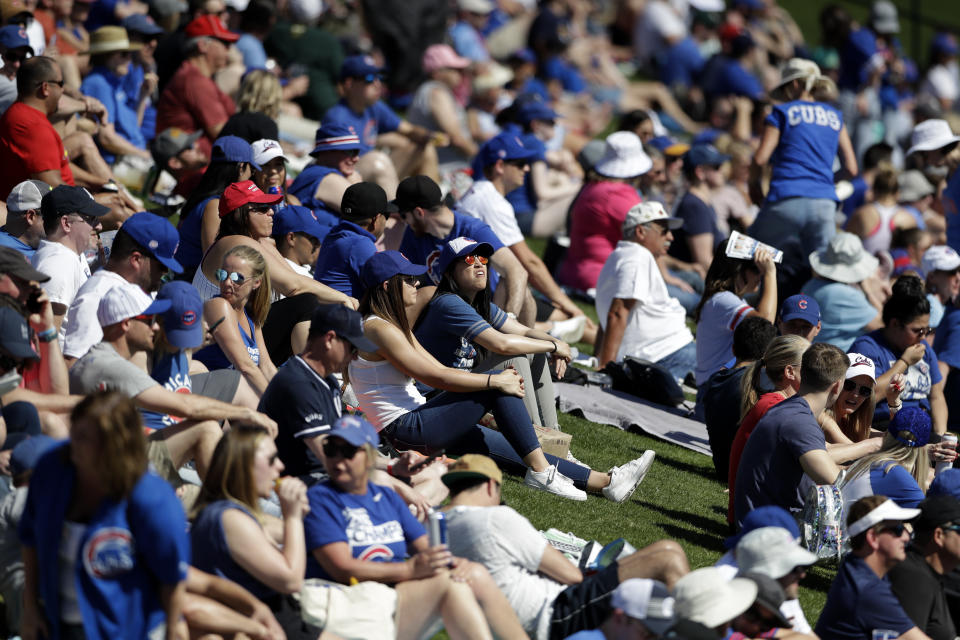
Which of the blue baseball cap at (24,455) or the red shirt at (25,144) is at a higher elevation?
the blue baseball cap at (24,455)

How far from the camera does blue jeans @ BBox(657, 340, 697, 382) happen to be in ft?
33.9

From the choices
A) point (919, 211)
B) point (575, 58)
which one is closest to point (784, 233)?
point (919, 211)

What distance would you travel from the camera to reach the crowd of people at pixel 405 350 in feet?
15.8

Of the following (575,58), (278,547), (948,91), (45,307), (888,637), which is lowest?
(948,91)

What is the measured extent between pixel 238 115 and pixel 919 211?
842 centimetres

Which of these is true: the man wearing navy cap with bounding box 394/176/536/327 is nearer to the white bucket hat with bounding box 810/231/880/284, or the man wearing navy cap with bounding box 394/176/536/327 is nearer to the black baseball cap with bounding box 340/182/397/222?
the black baseball cap with bounding box 340/182/397/222

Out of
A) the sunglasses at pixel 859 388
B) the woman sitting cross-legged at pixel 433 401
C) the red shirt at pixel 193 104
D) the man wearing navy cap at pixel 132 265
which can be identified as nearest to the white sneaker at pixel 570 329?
the sunglasses at pixel 859 388

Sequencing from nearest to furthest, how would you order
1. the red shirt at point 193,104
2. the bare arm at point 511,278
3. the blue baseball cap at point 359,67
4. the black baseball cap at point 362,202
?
the black baseball cap at point 362,202 → the bare arm at point 511,278 → the red shirt at point 193,104 → the blue baseball cap at point 359,67

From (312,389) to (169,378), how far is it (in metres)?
0.68

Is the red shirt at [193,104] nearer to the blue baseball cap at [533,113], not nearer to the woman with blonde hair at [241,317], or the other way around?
the blue baseball cap at [533,113]

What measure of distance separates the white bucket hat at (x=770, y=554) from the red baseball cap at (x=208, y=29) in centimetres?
800

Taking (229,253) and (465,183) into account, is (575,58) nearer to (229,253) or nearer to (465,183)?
(465,183)

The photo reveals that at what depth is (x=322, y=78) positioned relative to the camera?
1477cm

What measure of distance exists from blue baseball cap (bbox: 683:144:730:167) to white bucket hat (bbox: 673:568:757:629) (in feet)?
26.1
